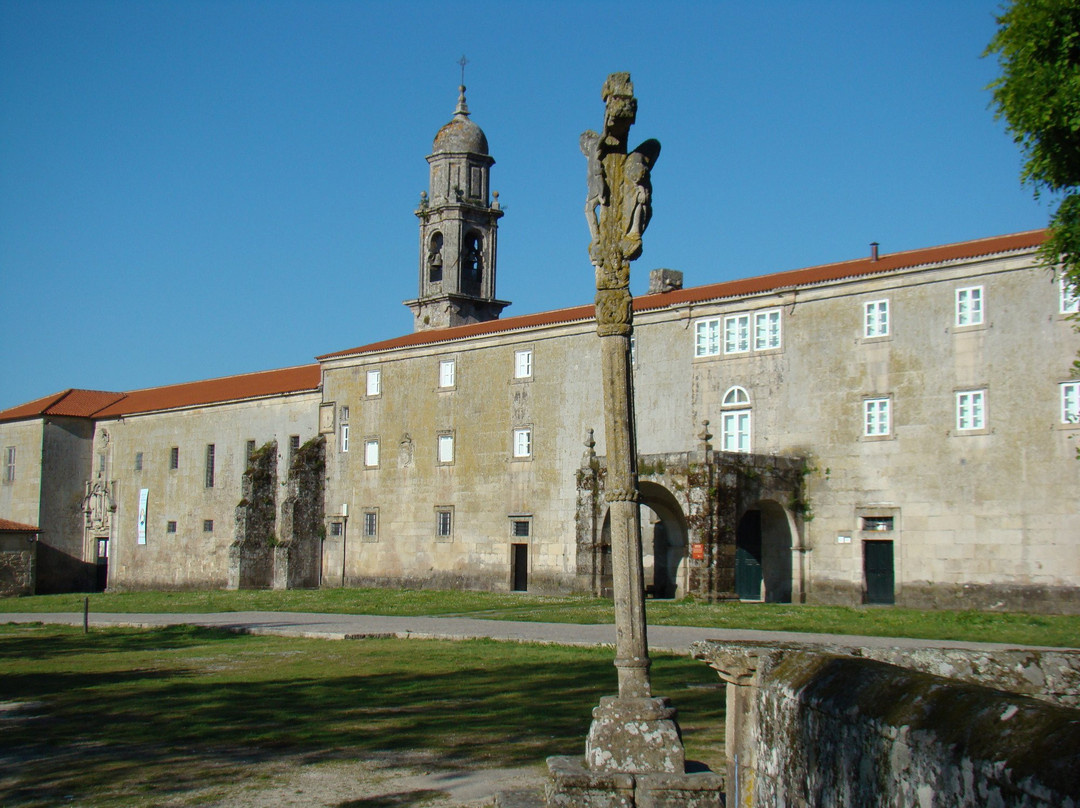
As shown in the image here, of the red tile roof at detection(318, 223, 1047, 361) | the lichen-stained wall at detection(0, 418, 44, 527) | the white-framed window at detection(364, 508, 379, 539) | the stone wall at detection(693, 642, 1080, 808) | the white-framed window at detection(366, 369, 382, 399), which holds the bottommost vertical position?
the stone wall at detection(693, 642, 1080, 808)

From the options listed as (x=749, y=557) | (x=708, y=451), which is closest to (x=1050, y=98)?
(x=708, y=451)

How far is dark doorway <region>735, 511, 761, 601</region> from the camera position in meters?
35.4

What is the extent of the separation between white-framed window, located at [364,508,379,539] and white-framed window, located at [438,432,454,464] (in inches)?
Result: 168

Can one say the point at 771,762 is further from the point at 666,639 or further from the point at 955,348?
the point at 955,348

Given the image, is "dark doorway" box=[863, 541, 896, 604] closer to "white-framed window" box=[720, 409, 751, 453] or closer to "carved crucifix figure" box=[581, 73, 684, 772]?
"white-framed window" box=[720, 409, 751, 453]

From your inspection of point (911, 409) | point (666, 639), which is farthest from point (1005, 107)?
point (911, 409)

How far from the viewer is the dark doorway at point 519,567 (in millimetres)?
40250

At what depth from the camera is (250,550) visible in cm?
4953

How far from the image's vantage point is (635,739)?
780 centimetres

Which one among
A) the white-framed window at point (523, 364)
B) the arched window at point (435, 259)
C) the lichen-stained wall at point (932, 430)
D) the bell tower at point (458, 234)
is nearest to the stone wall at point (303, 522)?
the white-framed window at point (523, 364)

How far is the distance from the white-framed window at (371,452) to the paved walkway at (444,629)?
15.8 metres

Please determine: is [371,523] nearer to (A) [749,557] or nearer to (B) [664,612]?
(A) [749,557]

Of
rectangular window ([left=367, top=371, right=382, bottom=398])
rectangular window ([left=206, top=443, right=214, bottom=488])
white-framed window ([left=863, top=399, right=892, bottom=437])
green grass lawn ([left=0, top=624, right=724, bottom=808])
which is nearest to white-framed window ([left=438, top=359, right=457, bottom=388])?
rectangular window ([left=367, top=371, right=382, bottom=398])

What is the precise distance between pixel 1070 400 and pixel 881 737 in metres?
27.3
